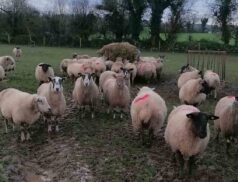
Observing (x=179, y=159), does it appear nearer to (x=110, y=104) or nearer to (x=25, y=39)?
(x=110, y=104)

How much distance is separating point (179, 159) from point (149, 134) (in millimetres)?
1558

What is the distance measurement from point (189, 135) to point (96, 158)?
219 centimetres

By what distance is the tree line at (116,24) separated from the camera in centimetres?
5369

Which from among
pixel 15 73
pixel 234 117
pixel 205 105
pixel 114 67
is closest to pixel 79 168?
pixel 234 117

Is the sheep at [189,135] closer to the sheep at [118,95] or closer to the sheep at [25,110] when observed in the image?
the sheep at [25,110]

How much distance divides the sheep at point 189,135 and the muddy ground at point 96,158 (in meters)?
0.43

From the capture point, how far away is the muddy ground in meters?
8.33

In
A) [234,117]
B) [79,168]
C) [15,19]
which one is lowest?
[79,168]

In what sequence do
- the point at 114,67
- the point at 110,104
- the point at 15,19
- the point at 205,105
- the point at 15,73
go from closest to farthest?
the point at 110,104, the point at 205,105, the point at 114,67, the point at 15,73, the point at 15,19

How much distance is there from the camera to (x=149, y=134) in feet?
32.4

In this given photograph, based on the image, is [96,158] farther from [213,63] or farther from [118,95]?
[213,63]

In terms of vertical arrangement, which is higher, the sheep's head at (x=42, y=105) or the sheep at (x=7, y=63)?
the sheep at (x=7, y=63)

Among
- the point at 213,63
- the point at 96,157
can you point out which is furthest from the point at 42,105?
the point at 213,63

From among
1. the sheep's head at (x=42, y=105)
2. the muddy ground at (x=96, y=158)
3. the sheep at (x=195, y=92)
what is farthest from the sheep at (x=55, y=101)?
the sheep at (x=195, y=92)
